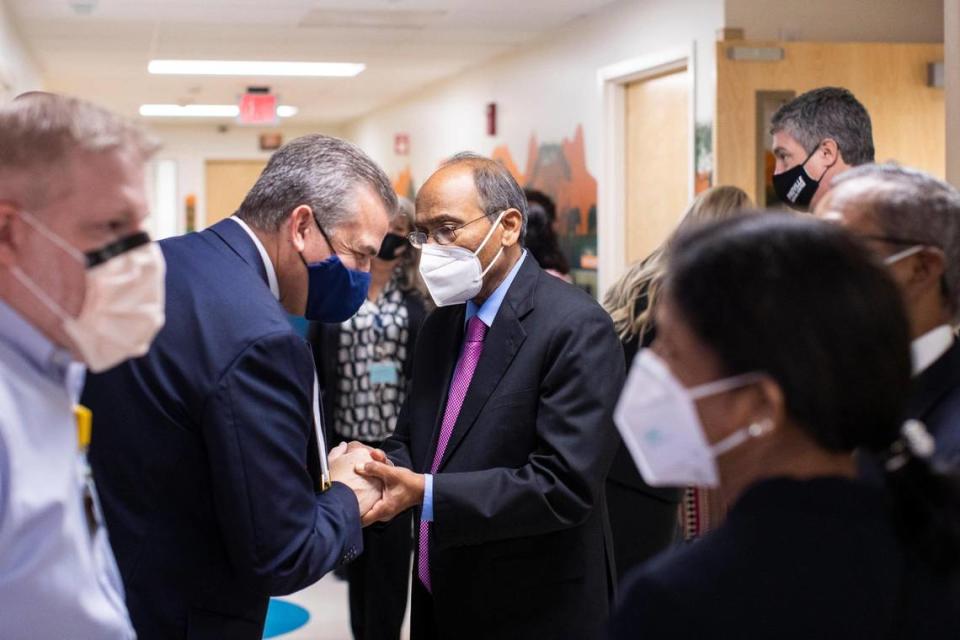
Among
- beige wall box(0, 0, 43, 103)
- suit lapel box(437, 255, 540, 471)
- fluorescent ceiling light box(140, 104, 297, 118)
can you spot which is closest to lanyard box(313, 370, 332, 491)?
suit lapel box(437, 255, 540, 471)

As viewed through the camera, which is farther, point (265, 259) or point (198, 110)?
point (198, 110)

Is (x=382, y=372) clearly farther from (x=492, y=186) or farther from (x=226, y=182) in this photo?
(x=226, y=182)

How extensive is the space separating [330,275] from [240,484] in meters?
0.52

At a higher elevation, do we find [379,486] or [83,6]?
[83,6]

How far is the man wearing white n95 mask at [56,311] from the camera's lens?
54.7 inches

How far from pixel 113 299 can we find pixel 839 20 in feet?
16.1

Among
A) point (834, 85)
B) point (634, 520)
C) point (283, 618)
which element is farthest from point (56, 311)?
point (834, 85)

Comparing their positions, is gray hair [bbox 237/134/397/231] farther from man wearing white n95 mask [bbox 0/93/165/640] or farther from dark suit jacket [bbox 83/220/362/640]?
man wearing white n95 mask [bbox 0/93/165/640]

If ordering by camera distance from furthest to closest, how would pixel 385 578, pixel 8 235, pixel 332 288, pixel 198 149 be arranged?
pixel 198 149
pixel 385 578
pixel 332 288
pixel 8 235

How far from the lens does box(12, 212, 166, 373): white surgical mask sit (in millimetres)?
1402

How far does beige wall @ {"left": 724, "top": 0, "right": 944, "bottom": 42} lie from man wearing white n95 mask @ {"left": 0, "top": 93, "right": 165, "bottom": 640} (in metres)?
4.47

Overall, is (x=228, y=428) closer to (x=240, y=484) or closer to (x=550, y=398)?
(x=240, y=484)

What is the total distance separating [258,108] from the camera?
1063 cm

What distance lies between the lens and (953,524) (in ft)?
3.73
